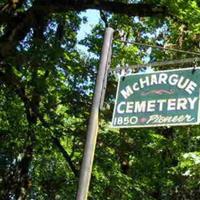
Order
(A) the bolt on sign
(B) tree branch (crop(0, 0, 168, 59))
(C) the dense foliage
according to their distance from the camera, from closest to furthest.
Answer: (A) the bolt on sign < (B) tree branch (crop(0, 0, 168, 59)) < (C) the dense foliage

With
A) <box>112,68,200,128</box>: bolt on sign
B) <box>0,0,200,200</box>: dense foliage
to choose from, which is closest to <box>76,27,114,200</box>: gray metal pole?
<box>112,68,200,128</box>: bolt on sign

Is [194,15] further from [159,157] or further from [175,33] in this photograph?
[159,157]

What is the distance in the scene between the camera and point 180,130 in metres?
19.7

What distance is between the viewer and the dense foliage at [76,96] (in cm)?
1275

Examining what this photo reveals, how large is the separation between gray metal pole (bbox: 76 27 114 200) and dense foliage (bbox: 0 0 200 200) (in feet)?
22.9

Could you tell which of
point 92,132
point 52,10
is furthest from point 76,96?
point 92,132

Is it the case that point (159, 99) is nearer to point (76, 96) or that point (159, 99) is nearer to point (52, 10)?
point (52, 10)

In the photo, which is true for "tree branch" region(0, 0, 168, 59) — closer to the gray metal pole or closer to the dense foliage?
the dense foliage

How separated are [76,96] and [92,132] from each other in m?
11.7

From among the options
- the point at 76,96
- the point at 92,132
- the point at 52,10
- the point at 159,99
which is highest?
the point at 52,10

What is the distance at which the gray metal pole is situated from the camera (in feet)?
15.0

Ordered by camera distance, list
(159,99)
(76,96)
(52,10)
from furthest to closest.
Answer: (76,96) < (52,10) < (159,99)


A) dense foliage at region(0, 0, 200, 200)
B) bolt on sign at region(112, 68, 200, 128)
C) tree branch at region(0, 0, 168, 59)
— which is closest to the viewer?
bolt on sign at region(112, 68, 200, 128)

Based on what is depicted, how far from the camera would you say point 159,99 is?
462 centimetres
